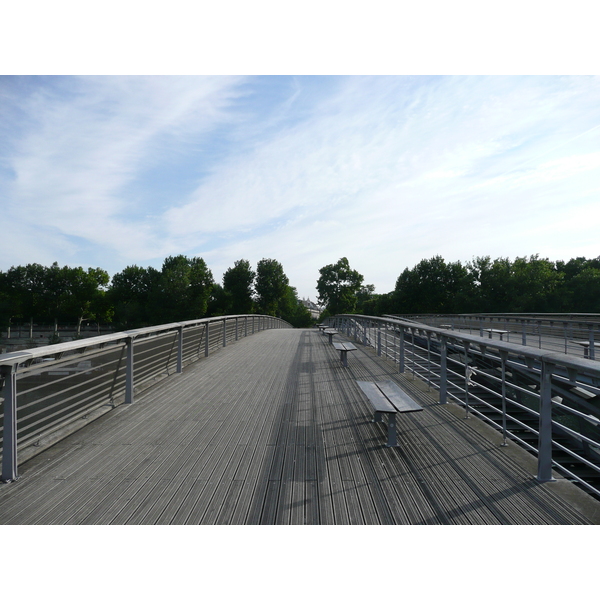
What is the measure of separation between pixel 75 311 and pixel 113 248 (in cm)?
1997

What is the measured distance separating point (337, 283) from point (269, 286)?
13420 millimetres

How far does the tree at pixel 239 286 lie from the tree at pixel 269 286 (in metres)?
1.60

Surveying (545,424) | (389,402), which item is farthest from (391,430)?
(545,424)

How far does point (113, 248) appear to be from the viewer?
274ft

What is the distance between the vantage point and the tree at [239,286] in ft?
232

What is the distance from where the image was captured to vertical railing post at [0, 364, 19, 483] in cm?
291

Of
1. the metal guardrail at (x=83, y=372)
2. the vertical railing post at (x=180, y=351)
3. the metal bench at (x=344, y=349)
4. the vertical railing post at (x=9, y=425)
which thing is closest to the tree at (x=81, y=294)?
the metal guardrail at (x=83, y=372)

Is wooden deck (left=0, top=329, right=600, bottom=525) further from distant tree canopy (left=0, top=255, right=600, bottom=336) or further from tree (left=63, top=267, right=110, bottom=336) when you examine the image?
tree (left=63, top=267, right=110, bottom=336)

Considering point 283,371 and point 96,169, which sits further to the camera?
point 96,169

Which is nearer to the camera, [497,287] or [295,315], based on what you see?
[497,287]

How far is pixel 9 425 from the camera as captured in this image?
2967mm

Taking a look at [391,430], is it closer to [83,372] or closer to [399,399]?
[399,399]
